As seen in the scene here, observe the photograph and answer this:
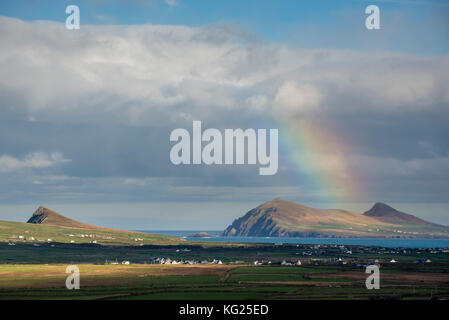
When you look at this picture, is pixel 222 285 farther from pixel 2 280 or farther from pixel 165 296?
pixel 2 280

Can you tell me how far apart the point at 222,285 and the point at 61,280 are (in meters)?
51.0

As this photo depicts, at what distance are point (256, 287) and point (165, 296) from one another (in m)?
30.7

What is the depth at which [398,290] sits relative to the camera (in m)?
167
